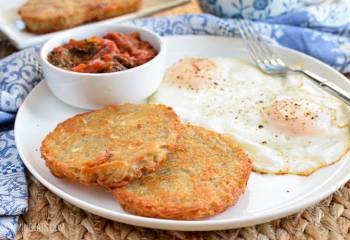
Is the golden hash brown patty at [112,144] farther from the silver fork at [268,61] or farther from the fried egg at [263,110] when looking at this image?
the silver fork at [268,61]

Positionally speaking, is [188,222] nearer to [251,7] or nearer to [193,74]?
[193,74]

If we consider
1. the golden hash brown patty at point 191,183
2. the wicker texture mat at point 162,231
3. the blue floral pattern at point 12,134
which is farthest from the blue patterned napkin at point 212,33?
the golden hash brown patty at point 191,183

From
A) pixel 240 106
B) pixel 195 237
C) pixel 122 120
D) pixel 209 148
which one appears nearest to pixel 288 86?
pixel 240 106

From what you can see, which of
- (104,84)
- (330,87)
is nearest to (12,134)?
(104,84)

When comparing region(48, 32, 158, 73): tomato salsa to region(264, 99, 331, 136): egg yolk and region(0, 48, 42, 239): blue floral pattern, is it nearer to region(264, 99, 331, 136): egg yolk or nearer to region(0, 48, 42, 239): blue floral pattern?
region(0, 48, 42, 239): blue floral pattern

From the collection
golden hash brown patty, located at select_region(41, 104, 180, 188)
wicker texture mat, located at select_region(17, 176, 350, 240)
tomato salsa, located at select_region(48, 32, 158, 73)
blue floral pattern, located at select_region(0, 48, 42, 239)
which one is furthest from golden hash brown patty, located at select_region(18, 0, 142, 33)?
wicker texture mat, located at select_region(17, 176, 350, 240)

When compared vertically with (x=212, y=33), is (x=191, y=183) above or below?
above
